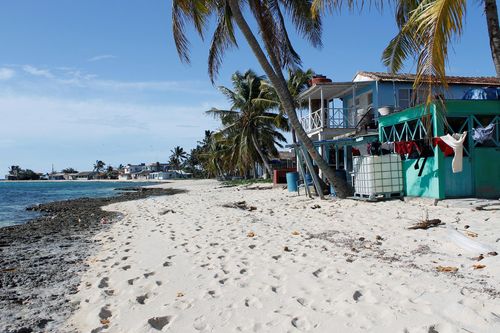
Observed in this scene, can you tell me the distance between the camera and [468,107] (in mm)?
11438

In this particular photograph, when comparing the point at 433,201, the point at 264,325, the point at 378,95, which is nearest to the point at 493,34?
the point at 433,201

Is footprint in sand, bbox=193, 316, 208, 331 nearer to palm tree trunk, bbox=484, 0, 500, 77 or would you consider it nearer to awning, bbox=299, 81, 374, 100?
palm tree trunk, bbox=484, 0, 500, 77

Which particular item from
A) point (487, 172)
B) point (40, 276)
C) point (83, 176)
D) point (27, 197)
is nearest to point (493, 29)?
point (487, 172)

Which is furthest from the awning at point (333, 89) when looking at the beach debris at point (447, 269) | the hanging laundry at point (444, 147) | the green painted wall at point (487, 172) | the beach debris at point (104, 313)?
the beach debris at point (104, 313)

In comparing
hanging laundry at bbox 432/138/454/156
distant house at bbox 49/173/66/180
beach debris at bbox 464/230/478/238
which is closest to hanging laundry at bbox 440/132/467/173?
hanging laundry at bbox 432/138/454/156

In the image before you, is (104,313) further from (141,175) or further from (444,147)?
(141,175)

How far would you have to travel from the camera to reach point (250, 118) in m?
32.4

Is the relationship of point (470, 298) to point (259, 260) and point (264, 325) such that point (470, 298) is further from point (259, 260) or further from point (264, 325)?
point (259, 260)

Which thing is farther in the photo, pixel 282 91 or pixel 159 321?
pixel 282 91

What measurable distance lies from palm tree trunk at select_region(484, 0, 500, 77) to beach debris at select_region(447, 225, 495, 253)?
135 inches

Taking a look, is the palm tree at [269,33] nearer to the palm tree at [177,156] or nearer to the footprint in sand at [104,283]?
the footprint in sand at [104,283]

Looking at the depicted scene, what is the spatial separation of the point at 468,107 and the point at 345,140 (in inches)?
174

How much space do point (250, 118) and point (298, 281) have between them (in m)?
27.9

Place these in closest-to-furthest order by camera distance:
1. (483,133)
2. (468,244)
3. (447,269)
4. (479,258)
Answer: (447,269)
(479,258)
(468,244)
(483,133)
